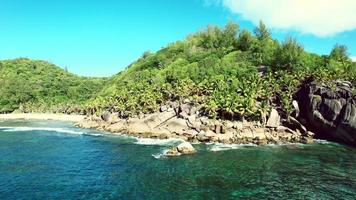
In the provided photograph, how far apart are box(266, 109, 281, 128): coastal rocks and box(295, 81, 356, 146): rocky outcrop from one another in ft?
27.5

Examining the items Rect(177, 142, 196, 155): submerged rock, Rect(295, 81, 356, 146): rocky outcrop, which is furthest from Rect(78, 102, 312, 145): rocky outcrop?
Rect(177, 142, 196, 155): submerged rock

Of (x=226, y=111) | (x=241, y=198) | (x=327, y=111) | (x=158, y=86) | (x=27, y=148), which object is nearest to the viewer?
(x=241, y=198)

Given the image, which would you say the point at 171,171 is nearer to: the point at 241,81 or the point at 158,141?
the point at 158,141

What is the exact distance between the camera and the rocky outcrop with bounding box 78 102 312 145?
111938 millimetres

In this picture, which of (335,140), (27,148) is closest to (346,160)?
(335,140)

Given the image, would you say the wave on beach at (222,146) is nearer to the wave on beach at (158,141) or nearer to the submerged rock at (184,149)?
the submerged rock at (184,149)

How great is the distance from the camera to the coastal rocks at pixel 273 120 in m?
117

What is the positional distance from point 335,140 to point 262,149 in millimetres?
29159

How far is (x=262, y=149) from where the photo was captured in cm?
9656

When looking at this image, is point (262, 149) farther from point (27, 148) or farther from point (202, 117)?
point (27, 148)

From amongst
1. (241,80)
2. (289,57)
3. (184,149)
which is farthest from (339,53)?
(184,149)

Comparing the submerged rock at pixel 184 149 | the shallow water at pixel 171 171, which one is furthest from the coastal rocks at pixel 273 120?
the submerged rock at pixel 184 149

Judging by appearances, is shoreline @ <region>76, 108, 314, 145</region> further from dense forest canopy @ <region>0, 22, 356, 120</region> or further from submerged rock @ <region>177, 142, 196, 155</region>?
submerged rock @ <region>177, 142, 196, 155</region>

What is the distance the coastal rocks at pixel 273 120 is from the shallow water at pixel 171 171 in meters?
16.0
